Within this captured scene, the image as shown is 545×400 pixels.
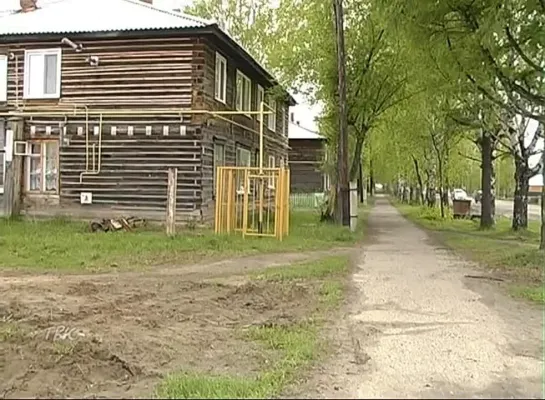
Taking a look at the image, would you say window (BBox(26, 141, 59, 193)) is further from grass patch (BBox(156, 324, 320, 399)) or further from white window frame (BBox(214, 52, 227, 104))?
grass patch (BBox(156, 324, 320, 399))

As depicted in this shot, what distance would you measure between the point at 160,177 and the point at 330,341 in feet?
50.3

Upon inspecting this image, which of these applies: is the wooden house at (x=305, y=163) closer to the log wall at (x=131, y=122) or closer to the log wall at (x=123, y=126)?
the log wall at (x=131, y=122)

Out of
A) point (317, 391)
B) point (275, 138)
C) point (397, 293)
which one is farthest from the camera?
point (275, 138)

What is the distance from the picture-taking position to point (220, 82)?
2458cm

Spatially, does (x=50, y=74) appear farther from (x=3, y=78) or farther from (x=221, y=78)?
(x=221, y=78)

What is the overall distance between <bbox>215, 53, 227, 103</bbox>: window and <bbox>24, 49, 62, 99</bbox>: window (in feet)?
17.3

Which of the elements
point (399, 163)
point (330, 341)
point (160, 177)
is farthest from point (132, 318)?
point (399, 163)

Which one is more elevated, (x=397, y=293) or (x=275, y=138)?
(x=275, y=138)

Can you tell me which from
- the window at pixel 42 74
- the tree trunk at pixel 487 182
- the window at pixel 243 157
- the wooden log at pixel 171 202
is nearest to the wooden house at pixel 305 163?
the window at pixel 243 157

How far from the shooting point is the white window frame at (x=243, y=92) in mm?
27594

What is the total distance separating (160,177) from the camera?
2267 centimetres

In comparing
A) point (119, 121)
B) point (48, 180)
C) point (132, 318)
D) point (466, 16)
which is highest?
point (466, 16)

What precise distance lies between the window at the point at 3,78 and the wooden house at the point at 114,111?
0.03 m

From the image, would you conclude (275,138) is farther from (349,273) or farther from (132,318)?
(132,318)
